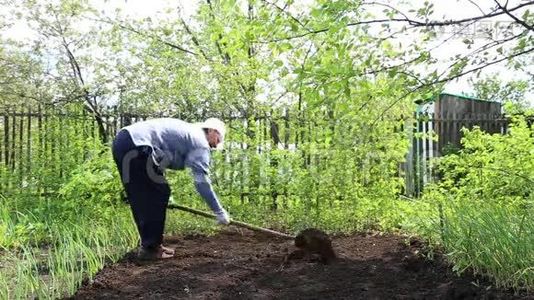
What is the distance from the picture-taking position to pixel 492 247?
3.65 meters

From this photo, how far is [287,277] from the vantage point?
175 inches

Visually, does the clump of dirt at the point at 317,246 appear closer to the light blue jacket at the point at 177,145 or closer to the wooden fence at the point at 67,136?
the light blue jacket at the point at 177,145

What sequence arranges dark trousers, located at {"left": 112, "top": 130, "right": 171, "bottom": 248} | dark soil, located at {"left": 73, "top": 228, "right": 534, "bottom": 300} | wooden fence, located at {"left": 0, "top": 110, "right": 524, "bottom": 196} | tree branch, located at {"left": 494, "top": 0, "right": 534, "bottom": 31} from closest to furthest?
dark soil, located at {"left": 73, "top": 228, "right": 534, "bottom": 300}, tree branch, located at {"left": 494, "top": 0, "right": 534, "bottom": 31}, dark trousers, located at {"left": 112, "top": 130, "right": 171, "bottom": 248}, wooden fence, located at {"left": 0, "top": 110, "right": 524, "bottom": 196}

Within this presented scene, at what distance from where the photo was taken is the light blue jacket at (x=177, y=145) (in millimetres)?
5219

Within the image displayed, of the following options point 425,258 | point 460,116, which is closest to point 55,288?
point 425,258

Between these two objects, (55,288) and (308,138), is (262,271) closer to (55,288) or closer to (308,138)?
(55,288)

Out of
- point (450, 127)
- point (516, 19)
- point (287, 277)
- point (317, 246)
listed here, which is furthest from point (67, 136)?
point (450, 127)

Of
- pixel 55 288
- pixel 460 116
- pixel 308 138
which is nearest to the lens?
pixel 55 288

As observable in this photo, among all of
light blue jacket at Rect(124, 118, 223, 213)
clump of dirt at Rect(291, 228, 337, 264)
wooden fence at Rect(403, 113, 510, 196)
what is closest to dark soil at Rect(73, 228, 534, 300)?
clump of dirt at Rect(291, 228, 337, 264)

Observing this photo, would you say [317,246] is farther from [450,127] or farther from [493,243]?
[450,127]

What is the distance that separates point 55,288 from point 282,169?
13.3 feet

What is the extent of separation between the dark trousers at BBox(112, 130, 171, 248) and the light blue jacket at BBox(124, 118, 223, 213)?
0.08 meters

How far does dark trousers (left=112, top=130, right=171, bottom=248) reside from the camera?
5219mm

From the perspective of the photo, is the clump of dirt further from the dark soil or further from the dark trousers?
the dark trousers
